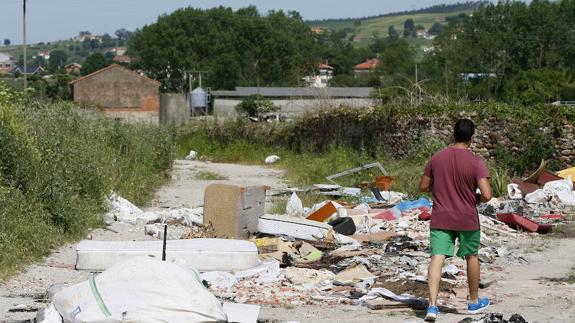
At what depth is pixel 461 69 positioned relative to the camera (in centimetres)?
7812

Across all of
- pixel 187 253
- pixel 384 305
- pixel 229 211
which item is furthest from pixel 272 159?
pixel 384 305

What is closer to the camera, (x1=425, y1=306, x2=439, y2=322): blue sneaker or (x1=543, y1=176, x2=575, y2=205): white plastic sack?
(x1=425, y1=306, x2=439, y2=322): blue sneaker

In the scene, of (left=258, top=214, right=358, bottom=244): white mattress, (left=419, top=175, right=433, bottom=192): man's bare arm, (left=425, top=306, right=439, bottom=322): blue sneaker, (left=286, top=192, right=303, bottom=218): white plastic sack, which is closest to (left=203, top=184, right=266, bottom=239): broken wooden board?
(left=258, top=214, right=358, bottom=244): white mattress

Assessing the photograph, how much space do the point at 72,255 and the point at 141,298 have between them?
517 centimetres

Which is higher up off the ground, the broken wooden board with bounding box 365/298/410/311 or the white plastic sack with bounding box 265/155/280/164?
the broken wooden board with bounding box 365/298/410/311

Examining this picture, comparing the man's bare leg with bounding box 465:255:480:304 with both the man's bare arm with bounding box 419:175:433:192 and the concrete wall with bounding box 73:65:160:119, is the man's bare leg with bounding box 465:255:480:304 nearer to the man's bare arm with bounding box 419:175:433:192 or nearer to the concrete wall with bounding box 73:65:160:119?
the man's bare arm with bounding box 419:175:433:192

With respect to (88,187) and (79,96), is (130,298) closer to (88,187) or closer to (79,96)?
(88,187)

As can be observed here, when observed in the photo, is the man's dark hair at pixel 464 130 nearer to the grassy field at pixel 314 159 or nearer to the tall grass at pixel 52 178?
the tall grass at pixel 52 178

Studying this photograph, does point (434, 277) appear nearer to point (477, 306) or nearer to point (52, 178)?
point (477, 306)

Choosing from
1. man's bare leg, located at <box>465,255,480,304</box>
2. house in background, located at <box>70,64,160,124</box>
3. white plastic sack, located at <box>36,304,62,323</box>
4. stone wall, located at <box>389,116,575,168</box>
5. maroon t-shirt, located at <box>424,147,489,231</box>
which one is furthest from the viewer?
house in background, located at <box>70,64,160,124</box>

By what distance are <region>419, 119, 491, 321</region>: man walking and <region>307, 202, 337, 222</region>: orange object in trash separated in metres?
6.87

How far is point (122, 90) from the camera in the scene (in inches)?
3056

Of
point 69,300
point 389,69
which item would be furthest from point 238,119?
point 389,69

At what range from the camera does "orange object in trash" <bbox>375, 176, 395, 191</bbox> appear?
65.5 ft
